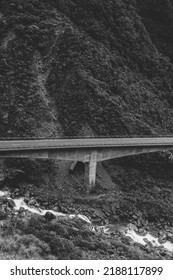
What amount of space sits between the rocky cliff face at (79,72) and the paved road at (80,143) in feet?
14.8

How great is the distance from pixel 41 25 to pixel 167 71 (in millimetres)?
30852

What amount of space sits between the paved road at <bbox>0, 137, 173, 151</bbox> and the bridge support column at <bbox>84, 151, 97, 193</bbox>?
216 cm

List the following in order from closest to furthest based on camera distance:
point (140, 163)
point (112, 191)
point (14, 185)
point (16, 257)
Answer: point (16, 257), point (14, 185), point (112, 191), point (140, 163)

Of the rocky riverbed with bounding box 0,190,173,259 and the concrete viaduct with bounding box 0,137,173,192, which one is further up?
the concrete viaduct with bounding box 0,137,173,192

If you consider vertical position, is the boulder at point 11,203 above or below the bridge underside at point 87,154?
below

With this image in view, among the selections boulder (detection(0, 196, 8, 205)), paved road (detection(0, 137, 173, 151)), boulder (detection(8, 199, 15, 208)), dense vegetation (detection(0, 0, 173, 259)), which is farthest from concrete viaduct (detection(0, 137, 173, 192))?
boulder (detection(8, 199, 15, 208))

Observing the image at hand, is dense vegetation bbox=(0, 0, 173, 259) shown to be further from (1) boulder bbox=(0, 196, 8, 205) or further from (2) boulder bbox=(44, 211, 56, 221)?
(1) boulder bbox=(0, 196, 8, 205)

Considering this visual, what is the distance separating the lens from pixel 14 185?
5053 centimetres

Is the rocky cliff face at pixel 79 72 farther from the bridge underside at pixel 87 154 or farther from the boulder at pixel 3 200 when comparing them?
the boulder at pixel 3 200

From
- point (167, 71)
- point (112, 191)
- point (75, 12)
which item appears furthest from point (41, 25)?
point (112, 191)

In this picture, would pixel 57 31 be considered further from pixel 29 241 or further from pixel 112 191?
pixel 29 241

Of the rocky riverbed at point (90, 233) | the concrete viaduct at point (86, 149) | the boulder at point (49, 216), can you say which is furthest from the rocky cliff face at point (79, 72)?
the boulder at point (49, 216)

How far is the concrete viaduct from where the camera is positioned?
159 ft

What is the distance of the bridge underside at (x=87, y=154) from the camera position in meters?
48.8
